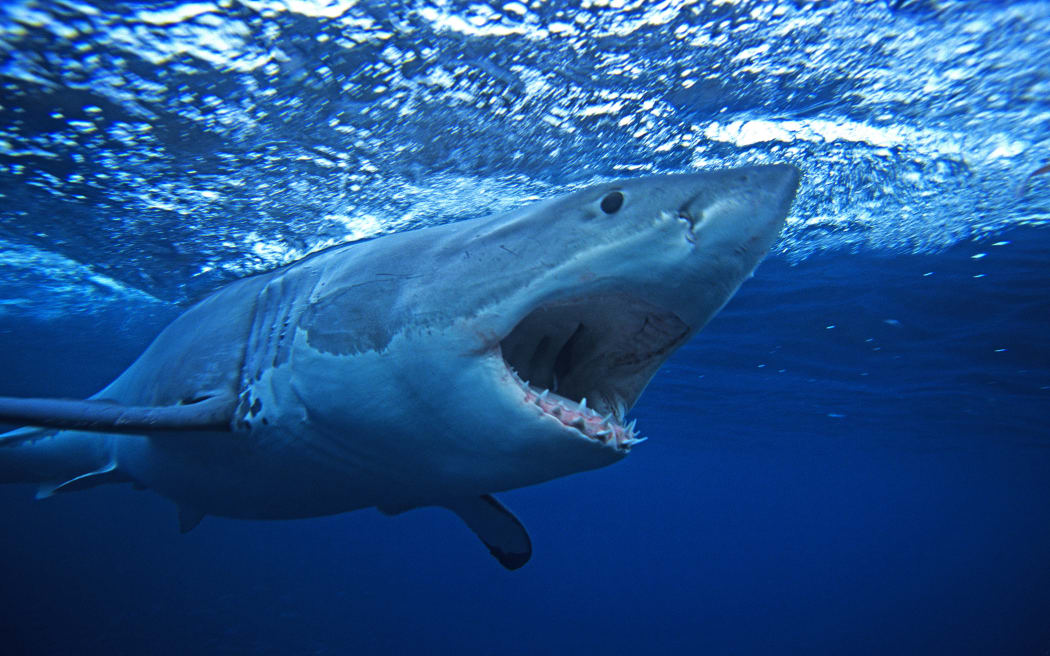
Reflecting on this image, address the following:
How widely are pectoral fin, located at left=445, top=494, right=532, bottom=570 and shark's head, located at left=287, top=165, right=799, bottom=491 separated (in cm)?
198

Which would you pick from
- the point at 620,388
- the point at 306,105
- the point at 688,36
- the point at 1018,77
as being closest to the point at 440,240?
the point at 620,388

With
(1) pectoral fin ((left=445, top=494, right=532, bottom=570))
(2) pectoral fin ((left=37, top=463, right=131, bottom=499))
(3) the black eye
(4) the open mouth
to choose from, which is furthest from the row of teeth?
(2) pectoral fin ((left=37, top=463, right=131, bottom=499))

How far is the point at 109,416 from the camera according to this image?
2539 mm

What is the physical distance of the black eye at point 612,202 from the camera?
1976 mm

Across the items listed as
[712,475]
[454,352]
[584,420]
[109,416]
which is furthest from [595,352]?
[712,475]

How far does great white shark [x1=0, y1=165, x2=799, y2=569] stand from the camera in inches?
77.9

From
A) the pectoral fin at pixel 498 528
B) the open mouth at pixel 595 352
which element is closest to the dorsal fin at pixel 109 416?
the open mouth at pixel 595 352

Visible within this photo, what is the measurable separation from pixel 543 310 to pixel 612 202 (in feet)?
2.03

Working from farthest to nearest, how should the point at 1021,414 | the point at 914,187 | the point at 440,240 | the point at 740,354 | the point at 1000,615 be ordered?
the point at 1000,615
the point at 1021,414
the point at 740,354
the point at 914,187
the point at 440,240

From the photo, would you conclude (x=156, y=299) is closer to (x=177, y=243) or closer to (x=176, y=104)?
(x=177, y=243)

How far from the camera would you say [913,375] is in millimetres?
18906

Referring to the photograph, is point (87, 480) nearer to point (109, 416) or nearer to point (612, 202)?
point (109, 416)

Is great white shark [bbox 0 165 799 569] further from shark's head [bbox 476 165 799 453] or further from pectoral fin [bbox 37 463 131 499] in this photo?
pectoral fin [bbox 37 463 131 499]

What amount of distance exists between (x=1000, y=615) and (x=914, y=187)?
286 ft
